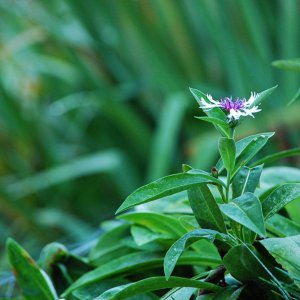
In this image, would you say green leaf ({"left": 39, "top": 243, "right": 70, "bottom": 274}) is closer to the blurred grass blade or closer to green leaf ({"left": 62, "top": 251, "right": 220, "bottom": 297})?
green leaf ({"left": 62, "top": 251, "right": 220, "bottom": 297})

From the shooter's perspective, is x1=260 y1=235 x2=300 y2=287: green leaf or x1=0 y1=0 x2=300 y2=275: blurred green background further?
x1=0 y1=0 x2=300 y2=275: blurred green background

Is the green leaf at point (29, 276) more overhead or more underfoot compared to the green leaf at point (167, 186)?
more underfoot

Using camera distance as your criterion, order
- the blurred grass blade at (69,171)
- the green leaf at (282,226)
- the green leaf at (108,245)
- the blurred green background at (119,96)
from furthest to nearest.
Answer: the blurred grass blade at (69,171)
the blurred green background at (119,96)
the green leaf at (108,245)
the green leaf at (282,226)


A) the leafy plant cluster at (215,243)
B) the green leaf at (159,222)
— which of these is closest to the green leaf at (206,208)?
the leafy plant cluster at (215,243)

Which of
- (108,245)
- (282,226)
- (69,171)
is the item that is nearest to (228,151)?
(282,226)

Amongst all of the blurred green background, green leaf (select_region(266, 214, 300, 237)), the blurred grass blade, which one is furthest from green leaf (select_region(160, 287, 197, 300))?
the blurred grass blade

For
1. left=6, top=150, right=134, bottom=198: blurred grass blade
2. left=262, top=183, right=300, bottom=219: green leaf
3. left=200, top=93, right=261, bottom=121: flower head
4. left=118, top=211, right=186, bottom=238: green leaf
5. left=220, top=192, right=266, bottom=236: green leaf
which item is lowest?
left=6, top=150, right=134, bottom=198: blurred grass blade

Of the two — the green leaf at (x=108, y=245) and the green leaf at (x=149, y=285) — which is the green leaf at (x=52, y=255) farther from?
the green leaf at (x=149, y=285)
